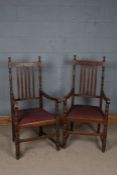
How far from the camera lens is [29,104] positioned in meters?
3.50

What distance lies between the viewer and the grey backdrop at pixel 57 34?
3.18 meters

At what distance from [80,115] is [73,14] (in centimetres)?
130

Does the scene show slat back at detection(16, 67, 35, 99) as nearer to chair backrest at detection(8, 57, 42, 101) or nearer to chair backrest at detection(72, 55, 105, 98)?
chair backrest at detection(8, 57, 42, 101)

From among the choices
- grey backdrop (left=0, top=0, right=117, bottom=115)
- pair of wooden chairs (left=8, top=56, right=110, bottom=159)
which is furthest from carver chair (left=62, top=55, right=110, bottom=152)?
grey backdrop (left=0, top=0, right=117, bottom=115)

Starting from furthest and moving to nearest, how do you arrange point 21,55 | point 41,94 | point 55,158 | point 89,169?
point 21,55
point 41,94
point 55,158
point 89,169

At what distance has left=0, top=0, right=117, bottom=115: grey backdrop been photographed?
10.4 feet

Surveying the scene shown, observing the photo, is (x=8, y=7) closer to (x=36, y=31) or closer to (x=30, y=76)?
(x=36, y=31)

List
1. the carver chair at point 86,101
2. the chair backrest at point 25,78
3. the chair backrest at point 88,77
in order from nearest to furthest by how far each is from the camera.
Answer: the carver chair at point 86,101 → the chair backrest at point 25,78 → the chair backrest at point 88,77

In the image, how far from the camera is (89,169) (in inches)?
102

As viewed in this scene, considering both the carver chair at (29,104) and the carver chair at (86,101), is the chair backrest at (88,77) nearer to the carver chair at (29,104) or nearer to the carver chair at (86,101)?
the carver chair at (86,101)

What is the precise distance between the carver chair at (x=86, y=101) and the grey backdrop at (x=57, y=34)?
0.18 m

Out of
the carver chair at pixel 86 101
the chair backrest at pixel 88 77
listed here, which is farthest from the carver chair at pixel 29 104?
the chair backrest at pixel 88 77

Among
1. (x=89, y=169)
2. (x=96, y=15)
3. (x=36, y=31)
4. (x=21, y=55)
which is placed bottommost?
(x=89, y=169)

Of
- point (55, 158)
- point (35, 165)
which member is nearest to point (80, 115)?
point (55, 158)
